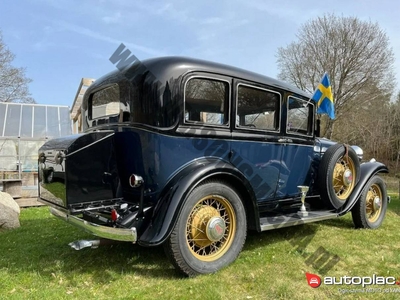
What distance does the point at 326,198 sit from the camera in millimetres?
4273

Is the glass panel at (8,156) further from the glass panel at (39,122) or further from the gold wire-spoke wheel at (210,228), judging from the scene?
the gold wire-spoke wheel at (210,228)

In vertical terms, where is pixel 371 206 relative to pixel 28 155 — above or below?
below

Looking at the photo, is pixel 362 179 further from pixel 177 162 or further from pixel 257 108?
pixel 177 162

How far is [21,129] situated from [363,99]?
21.2 meters

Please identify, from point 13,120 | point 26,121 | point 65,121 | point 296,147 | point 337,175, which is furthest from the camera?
point 65,121

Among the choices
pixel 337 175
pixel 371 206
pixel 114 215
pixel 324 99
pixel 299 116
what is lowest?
pixel 371 206

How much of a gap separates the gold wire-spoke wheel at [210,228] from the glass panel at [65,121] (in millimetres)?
8323

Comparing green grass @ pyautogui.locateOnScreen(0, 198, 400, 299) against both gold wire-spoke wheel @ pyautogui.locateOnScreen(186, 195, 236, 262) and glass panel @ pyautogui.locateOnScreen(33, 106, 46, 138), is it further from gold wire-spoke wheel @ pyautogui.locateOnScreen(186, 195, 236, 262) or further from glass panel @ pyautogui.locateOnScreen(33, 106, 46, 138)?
glass panel @ pyautogui.locateOnScreen(33, 106, 46, 138)

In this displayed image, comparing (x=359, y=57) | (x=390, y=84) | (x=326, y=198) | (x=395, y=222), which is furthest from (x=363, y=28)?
(x=326, y=198)

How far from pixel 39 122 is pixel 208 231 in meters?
9.02

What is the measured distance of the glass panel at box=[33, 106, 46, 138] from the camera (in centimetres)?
969

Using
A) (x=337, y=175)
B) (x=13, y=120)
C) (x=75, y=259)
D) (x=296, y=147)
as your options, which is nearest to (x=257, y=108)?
(x=296, y=147)

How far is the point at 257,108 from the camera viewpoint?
3816mm

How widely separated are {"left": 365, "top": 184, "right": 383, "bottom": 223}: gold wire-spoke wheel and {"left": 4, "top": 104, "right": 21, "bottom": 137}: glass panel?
380 inches
